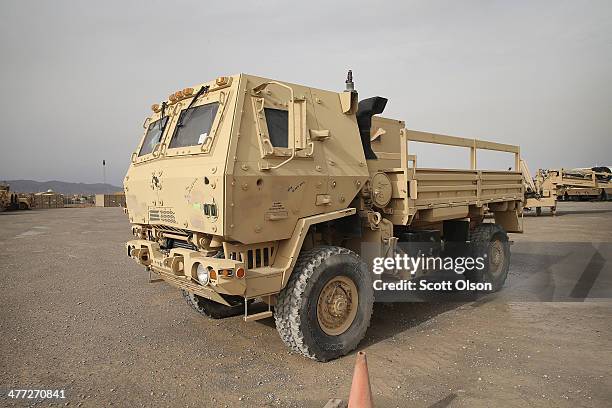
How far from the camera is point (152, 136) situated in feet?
17.9

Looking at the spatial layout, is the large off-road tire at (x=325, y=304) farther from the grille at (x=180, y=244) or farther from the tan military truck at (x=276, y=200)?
the grille at (x=180, y=244)

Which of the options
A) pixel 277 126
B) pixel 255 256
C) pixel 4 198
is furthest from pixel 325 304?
pixel 4 198

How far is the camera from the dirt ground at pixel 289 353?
3.62 metres

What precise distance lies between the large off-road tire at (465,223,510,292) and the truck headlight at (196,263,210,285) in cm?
482

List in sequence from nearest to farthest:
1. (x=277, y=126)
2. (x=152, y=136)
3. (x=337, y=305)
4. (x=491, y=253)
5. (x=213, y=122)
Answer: (x=213, y=122) → (x=277, y=126) → (x=337, y=305) → (x=152, y=136) → (x=491, y=253)

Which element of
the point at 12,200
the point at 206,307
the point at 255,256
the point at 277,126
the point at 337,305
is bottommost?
the point at 206,307

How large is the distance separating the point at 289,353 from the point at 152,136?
3.17 m

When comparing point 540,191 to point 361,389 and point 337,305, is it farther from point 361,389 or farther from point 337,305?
point 361,389

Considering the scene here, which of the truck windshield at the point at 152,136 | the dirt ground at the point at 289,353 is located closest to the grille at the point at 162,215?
the truck windshield at the point at 152,136

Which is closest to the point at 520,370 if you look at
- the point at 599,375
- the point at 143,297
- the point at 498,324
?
the point at 599,375

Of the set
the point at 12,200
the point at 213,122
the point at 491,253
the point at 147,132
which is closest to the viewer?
the point at 213,122

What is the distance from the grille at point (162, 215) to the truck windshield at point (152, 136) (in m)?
0.89

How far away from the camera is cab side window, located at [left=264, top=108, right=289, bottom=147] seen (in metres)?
4.28

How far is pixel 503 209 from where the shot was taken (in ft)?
25.4
